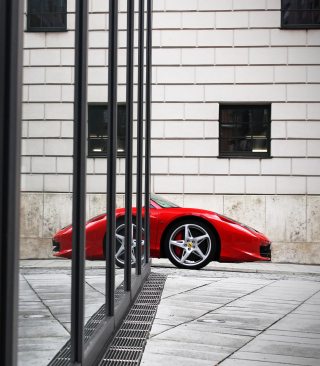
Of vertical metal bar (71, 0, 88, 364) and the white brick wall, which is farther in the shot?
the white brick wall

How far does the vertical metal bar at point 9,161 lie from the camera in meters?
1.38

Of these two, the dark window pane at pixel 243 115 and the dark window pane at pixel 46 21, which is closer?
the dark window pane at pixel 46 21

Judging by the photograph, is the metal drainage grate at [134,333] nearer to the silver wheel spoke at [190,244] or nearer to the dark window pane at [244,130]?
the silver wheel spoke at [190,244]

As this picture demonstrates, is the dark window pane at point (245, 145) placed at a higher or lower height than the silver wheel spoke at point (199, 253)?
higher

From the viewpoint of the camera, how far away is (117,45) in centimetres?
345

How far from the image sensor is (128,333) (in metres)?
3.52

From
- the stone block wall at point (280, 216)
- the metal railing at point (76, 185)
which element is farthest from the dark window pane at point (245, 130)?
the metal railing at point (76, 185)

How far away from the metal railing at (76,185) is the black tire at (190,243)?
2.51m

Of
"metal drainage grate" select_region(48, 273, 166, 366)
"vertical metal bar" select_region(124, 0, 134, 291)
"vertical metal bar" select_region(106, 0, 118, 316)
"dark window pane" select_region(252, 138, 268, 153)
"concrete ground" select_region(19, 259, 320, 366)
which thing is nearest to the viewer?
"concrete ground" select_region(19, 259, 320, 366)

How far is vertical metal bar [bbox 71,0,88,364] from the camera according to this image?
2.28 metres

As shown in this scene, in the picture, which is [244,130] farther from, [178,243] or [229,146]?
[178,243]

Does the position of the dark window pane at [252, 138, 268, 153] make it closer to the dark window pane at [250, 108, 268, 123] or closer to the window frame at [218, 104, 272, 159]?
the window frame at [218, 104, 272, 159]

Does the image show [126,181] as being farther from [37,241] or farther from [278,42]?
[278,42]

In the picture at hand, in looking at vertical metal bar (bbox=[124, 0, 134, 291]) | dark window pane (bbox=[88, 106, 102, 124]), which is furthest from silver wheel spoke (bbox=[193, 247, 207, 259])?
dark window pane (bbox=[88, 106, 102, 124])
